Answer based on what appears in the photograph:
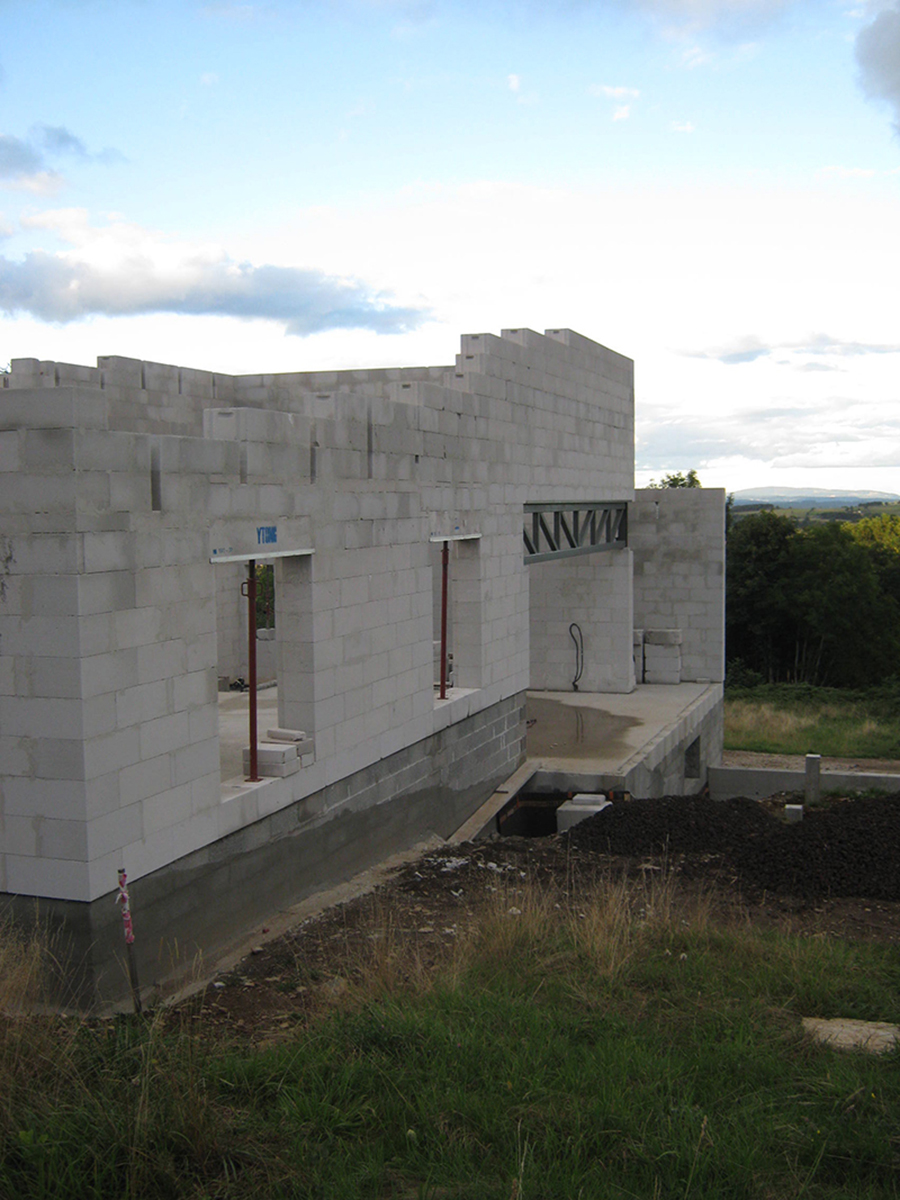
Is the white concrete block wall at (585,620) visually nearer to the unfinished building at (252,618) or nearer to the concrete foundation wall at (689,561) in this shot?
the concrete foundation wall at (689,561)

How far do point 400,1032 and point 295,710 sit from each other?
184 inches

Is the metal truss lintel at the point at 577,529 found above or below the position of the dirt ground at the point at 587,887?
above

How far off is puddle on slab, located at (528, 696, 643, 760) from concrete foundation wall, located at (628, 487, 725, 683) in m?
4.08

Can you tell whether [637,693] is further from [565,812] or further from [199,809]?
[199,809]

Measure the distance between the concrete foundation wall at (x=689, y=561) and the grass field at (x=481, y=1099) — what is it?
16.7m

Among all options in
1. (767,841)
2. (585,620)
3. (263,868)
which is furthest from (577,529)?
(263,868)

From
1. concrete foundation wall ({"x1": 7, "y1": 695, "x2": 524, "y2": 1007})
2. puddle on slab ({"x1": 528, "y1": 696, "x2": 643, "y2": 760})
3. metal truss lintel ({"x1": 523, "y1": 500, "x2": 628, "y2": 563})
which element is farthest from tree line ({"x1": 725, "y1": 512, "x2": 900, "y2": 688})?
concrete foundation wall ({"x1": 7, "y1": 695, "x2": 524, "y2": 1007})

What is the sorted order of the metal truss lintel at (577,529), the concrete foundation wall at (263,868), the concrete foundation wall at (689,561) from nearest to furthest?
the concrete foundation wall at (263,868) < the metal truss lintel at (577,529) < the concrete foundation wall at (689,561)

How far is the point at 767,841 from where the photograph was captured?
1118cm

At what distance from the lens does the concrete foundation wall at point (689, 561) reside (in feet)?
75.5

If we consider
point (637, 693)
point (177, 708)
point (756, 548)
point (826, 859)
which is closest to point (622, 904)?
point (826, 859)

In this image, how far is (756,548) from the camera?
43.7 meters

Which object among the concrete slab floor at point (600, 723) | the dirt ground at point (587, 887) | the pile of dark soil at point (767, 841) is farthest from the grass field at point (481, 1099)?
the concrete slab floor at point (600, 723)

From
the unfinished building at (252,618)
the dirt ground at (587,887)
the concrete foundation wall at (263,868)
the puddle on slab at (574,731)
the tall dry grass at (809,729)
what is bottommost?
the tall dry grass at (809,729)
